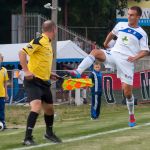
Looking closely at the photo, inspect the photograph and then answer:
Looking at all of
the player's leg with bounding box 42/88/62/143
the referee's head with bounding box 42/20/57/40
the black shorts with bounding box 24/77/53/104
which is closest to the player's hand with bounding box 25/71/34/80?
the black shorts with bounding box 24/77/53/104

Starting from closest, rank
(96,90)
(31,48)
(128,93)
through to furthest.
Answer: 1. (31,48)
2. (128,93)
3. (96,90)

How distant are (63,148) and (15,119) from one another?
9573mm

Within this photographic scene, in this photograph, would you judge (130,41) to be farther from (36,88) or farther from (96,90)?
(96,90)

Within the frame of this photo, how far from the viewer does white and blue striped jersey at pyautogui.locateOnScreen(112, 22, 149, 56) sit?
1230 cm

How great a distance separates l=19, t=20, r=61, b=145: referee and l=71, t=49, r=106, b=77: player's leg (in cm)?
126

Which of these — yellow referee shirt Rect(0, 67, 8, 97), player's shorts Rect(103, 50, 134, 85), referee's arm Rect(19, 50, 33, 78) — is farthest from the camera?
yellow referee shirt Rect(0, 67, 8, 97)

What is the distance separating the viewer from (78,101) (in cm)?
2556

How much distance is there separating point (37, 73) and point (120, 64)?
2525 mm

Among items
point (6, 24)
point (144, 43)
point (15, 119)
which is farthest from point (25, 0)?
point (144, 43)

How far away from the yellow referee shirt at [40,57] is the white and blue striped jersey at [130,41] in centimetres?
240

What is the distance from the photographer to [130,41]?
40.3 feet

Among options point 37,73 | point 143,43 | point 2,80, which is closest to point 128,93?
point 143,43

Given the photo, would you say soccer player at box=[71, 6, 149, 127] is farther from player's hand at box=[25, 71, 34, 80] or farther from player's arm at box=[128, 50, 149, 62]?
player's hand at box=[25, 71, 34, 80]

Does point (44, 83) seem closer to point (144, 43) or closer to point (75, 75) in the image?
point (75, 75)
